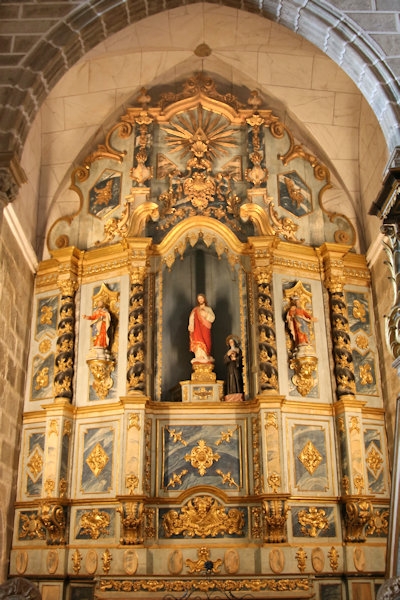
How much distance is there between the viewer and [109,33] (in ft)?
26.5

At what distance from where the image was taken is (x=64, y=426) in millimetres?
10688

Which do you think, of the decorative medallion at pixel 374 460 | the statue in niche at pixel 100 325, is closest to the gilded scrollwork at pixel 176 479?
the statue in niche at pixel 100 325

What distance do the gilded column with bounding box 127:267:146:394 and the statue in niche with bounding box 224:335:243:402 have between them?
1323 mm

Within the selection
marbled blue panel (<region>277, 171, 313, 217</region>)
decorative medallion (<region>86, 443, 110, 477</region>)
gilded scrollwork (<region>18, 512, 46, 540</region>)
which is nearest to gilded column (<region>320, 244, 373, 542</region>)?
marbled blue panel (<region>277, 171, 313, 217</region>)

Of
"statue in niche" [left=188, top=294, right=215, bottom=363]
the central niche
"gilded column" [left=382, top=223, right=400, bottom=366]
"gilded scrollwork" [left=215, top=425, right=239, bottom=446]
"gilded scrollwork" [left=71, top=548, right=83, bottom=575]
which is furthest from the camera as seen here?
the central niche

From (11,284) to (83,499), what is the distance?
331 centimetres

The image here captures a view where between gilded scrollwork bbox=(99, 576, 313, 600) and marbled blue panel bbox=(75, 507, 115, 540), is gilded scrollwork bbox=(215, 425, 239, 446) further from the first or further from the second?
gilded scrollwork bbox=(99, 576, 313, 600)

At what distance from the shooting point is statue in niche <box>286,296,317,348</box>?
1109 centimetres

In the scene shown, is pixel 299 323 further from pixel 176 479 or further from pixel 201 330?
pixel 176 479

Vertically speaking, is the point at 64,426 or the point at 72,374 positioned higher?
the point at 72,374

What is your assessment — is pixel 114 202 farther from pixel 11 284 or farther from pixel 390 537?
pixel 390 537

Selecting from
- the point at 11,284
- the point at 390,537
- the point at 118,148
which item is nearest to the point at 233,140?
the point at 118,148

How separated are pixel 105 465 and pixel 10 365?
6.64 ft

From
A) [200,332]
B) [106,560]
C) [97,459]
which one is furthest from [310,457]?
[106,560]
